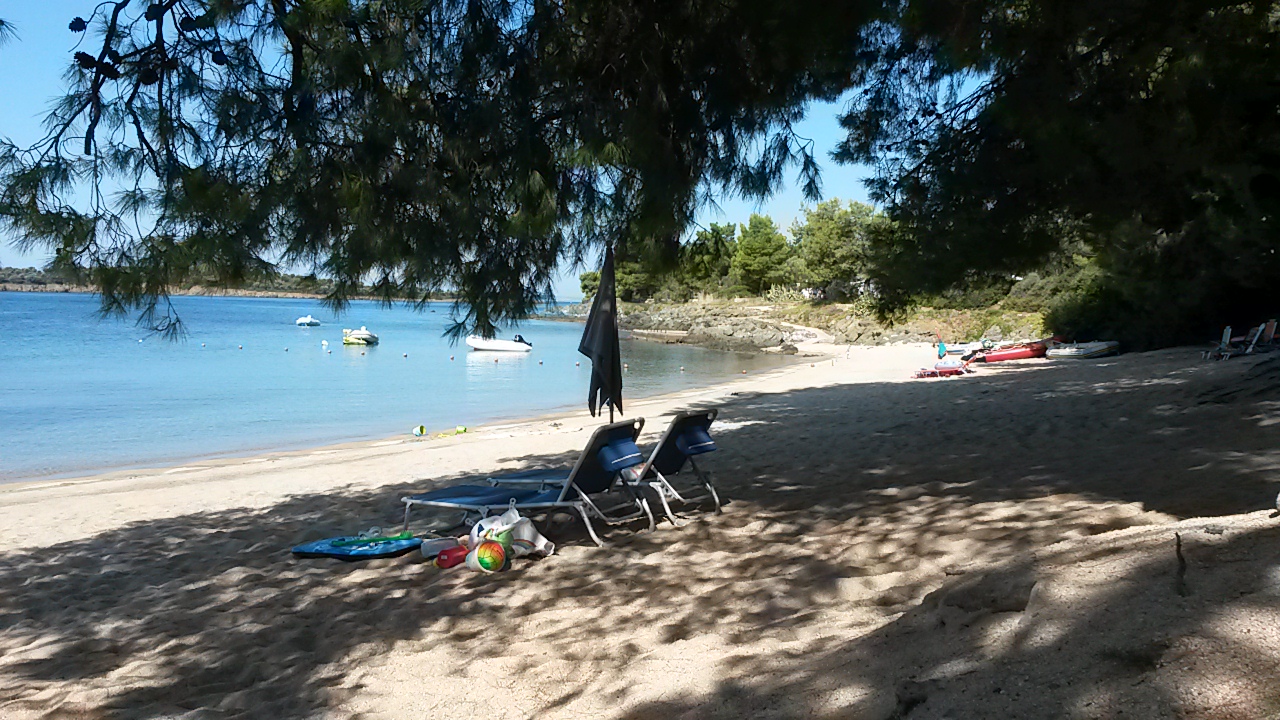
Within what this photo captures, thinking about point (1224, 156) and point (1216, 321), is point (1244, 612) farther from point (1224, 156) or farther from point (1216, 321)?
point (1216, 321)

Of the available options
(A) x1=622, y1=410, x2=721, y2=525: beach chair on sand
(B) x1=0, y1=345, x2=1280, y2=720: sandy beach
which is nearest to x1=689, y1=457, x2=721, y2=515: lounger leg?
(A) x1=622, y1=410, x2=721, y2=525: beach chair on sand

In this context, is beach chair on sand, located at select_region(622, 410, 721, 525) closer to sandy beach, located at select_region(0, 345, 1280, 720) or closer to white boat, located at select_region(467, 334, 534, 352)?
sandy beach, located at select_region(0, 345, 1280, 720)

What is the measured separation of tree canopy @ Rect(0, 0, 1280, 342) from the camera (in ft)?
15.2

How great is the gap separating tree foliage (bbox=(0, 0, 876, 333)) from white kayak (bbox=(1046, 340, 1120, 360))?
1583 cm

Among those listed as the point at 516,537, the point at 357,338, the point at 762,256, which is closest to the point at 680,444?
the point at 516,537

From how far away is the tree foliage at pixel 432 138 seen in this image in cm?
460

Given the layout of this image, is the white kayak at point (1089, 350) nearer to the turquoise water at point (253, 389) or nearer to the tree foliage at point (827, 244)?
the turquoise water at point (253, 389)

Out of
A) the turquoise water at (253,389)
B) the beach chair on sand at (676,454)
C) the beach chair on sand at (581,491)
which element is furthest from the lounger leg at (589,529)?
the turquoise water at (253,389)

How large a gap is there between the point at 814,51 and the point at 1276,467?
3.47 meters

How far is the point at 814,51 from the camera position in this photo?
548 cm

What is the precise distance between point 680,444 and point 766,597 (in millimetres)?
2083

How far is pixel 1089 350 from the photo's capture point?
19422 millimetres

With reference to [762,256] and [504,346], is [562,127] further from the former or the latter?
[762,256]

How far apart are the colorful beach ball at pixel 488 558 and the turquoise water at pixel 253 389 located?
4.47 feet
